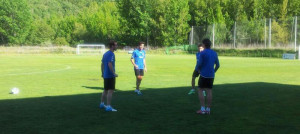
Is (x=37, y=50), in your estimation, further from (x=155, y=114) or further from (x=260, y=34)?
(x=155, y=114)

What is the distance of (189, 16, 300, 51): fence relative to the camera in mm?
48625

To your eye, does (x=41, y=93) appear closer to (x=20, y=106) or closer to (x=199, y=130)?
(x=20, y=106)

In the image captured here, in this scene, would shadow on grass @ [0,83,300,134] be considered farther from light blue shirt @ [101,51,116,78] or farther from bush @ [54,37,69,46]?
bush @ [54,37,69,46]

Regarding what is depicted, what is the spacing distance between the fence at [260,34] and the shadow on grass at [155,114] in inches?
1557

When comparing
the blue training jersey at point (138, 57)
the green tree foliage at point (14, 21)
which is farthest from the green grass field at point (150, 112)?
the green tree foliage at point (14, 21)

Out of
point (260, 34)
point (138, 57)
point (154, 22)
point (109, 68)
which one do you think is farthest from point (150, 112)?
point (154, 22)

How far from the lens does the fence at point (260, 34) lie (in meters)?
48.6

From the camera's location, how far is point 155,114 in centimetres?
866

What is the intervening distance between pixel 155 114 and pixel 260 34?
161 feet

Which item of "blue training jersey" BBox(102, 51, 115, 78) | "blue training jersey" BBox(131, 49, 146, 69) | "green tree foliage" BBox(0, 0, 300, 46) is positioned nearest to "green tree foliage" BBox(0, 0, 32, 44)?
"green tree foliage" BBox(0, 0, 300, 46)

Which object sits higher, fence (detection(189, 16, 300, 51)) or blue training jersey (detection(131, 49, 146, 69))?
fence (detection(189, 16, 300, 51))

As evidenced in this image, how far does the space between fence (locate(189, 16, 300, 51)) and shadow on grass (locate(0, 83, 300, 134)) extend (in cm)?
3956

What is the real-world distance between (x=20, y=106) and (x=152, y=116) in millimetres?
4103

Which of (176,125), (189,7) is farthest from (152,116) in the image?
(189,7)
